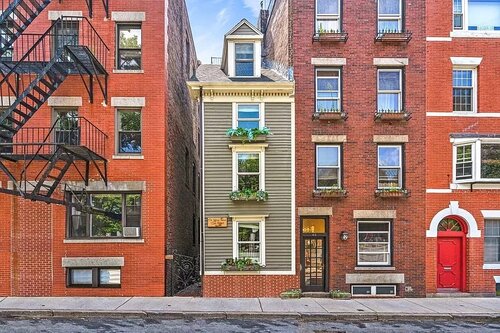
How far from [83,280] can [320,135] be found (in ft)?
34.1

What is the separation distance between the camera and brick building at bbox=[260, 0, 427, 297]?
14188 millimetres

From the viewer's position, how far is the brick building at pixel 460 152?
46.7 ft

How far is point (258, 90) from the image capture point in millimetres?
14133

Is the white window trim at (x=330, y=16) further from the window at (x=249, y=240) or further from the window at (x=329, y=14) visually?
the window at (x=249, y=240)

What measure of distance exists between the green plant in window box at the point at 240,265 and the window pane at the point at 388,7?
1104 cm

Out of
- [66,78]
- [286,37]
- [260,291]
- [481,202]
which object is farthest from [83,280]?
[481,202]

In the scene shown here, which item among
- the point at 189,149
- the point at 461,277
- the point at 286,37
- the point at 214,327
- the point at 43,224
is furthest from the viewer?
the point at 189,149

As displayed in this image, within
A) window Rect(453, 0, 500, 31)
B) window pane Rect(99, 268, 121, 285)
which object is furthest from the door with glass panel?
window Rect(453, 0, 500, 31)

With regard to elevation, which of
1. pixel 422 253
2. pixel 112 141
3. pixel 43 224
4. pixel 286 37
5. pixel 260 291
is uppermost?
pixel 286 37

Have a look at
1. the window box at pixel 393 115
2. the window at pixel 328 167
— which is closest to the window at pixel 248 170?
the window at pixel 328 167

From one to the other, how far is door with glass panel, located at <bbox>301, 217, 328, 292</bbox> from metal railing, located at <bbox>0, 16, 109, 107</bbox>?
33.0 ft

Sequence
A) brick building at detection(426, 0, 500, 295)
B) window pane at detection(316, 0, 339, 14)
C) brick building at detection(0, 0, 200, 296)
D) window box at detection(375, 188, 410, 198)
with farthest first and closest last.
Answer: window pane at detection(316, 0, 339, 14) → brick building at detection(426, 0, 500, 295) → window box at detection(375, 188, 410, 198) → brick building at detection(0, 0, 200, 296)

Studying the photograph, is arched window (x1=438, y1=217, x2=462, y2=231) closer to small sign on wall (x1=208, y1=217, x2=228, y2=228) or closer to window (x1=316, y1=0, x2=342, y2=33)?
small sign on wall (x1=208, y1=217, x2=228, y2=228)

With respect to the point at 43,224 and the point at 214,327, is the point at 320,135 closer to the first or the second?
the point at 214,327
